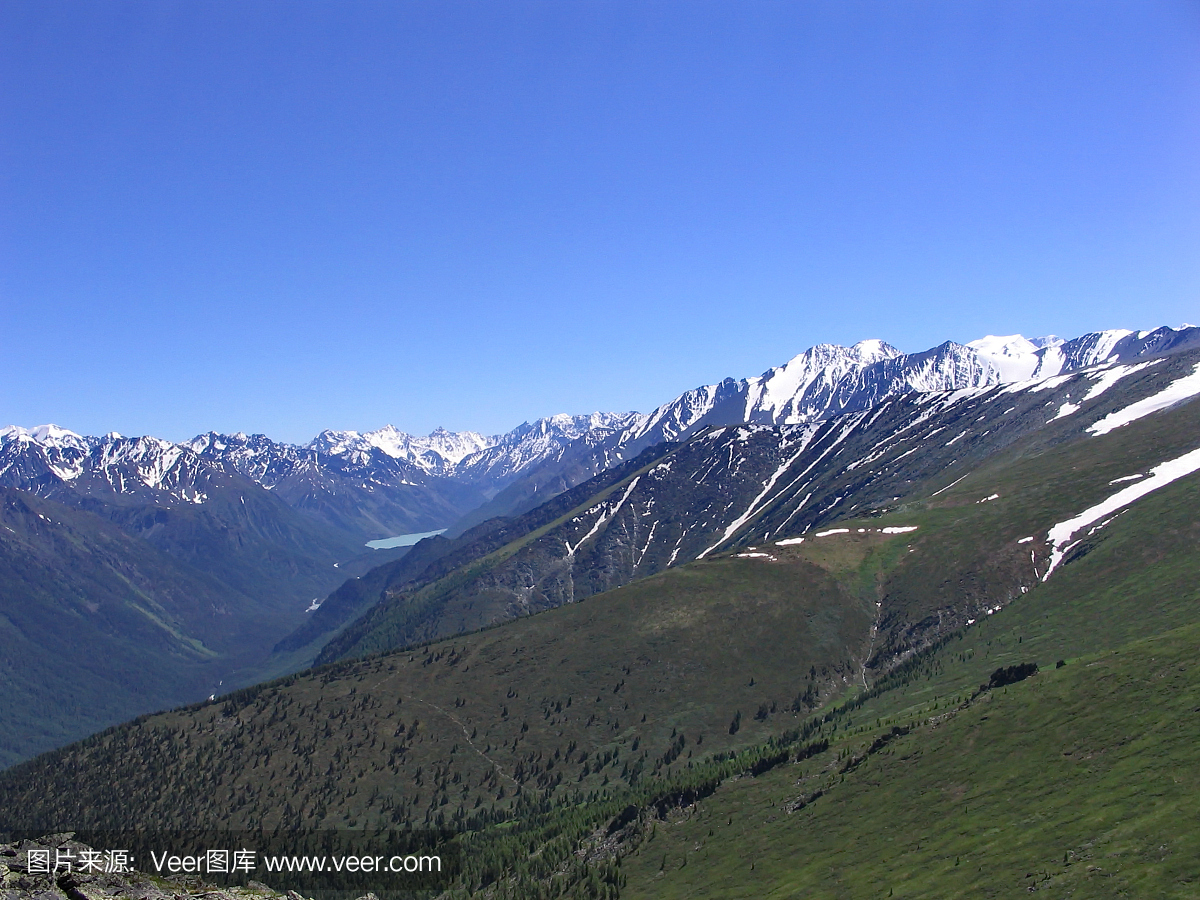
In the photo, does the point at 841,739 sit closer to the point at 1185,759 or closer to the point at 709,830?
the point at 709,830

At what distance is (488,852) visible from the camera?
166m

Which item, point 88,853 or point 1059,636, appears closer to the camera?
point 88,853

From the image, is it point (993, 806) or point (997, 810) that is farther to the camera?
point (993, 806)

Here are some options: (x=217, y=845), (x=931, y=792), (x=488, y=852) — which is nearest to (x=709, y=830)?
(x=931, y=792)

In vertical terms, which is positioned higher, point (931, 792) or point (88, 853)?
point (88, 853)

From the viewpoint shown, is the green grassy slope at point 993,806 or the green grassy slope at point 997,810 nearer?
the green grassy slope at point 997,810

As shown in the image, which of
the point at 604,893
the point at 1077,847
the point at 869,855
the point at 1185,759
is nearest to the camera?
the point at 1077,847

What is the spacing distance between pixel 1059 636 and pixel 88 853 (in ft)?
667

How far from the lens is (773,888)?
107125mm

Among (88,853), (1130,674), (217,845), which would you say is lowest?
(1130,674)

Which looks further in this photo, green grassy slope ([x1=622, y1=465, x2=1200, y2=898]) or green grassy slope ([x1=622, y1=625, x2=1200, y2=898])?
green grassy slope ([x1=622, y1=465, x2=1200, y2=898])

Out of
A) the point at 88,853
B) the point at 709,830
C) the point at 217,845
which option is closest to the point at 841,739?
the point at 709,830

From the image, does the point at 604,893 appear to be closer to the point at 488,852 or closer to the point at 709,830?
the point at 709,830

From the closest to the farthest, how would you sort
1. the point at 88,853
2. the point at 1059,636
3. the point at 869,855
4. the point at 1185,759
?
1. the point at 88,853
2. the point at 1185,759
3. the point at 869,855
4. the point at 1059,636
